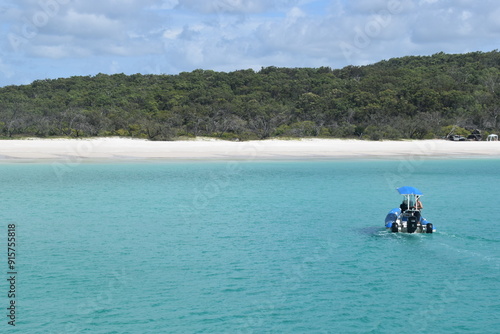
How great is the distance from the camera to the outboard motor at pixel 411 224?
21.4 metres

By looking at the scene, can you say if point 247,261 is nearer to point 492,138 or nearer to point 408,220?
point 408,220

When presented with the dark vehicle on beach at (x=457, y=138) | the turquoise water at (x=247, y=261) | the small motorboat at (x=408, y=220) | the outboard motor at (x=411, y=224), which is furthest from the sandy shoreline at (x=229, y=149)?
the outboard motor at (x=411, y=224)

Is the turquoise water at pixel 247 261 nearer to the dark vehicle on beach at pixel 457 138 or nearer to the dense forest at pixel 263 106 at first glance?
the dark vehicle on beach at pixel 457 138

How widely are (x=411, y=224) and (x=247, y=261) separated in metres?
7.07

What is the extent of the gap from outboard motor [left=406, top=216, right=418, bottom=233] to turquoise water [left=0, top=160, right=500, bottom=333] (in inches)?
22.9

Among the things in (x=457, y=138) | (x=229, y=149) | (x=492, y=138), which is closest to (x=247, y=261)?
(x=229, y=149)

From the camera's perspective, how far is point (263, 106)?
86.9m

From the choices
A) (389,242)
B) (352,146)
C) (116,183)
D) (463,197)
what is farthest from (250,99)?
(389,242)

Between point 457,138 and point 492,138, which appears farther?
point 492,138

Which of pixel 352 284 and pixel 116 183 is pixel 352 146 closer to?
pixel 116 183

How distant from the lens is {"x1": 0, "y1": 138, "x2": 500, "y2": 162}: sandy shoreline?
2243 inches

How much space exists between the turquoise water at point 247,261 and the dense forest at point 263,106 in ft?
125

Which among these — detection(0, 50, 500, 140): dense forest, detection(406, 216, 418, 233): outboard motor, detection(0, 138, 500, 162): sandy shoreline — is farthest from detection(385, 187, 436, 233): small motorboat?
detection(0, 50, 500, 140): dense forest

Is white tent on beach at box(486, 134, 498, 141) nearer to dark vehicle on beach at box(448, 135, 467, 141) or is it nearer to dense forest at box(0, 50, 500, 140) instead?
dark vehicle on beach at box(448, 135, 467, 141)
